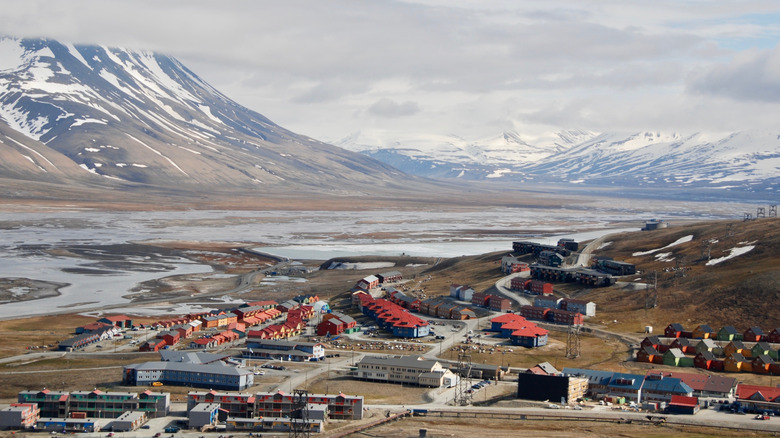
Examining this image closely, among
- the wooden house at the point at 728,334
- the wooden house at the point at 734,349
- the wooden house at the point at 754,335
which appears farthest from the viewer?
the wooden house at the point at 728,334

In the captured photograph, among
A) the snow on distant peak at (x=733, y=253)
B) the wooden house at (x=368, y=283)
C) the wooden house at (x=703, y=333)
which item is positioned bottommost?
the wooden house at (x=703, y=333)

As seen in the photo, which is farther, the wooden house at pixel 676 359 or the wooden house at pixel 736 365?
the wooden house at pixel 676 359

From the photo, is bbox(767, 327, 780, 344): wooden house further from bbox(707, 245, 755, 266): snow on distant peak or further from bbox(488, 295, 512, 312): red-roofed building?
bbox(707, 245, 755, 266): snow on distant peak

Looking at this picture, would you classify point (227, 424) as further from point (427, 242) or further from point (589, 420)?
point (427, 242)

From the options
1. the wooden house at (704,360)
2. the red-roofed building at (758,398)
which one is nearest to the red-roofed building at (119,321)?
the wooden house at (704,360)

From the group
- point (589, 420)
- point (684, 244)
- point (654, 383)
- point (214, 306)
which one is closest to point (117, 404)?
point (589, 420)

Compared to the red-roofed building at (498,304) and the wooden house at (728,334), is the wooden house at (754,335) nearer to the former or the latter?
the wooden house at (728,334)

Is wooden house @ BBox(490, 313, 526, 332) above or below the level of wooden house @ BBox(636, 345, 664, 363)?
above

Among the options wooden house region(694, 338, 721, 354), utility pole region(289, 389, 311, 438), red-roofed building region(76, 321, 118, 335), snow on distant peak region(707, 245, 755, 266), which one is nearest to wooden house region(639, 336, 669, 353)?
wooden house region(694, 338, 721, 354)
